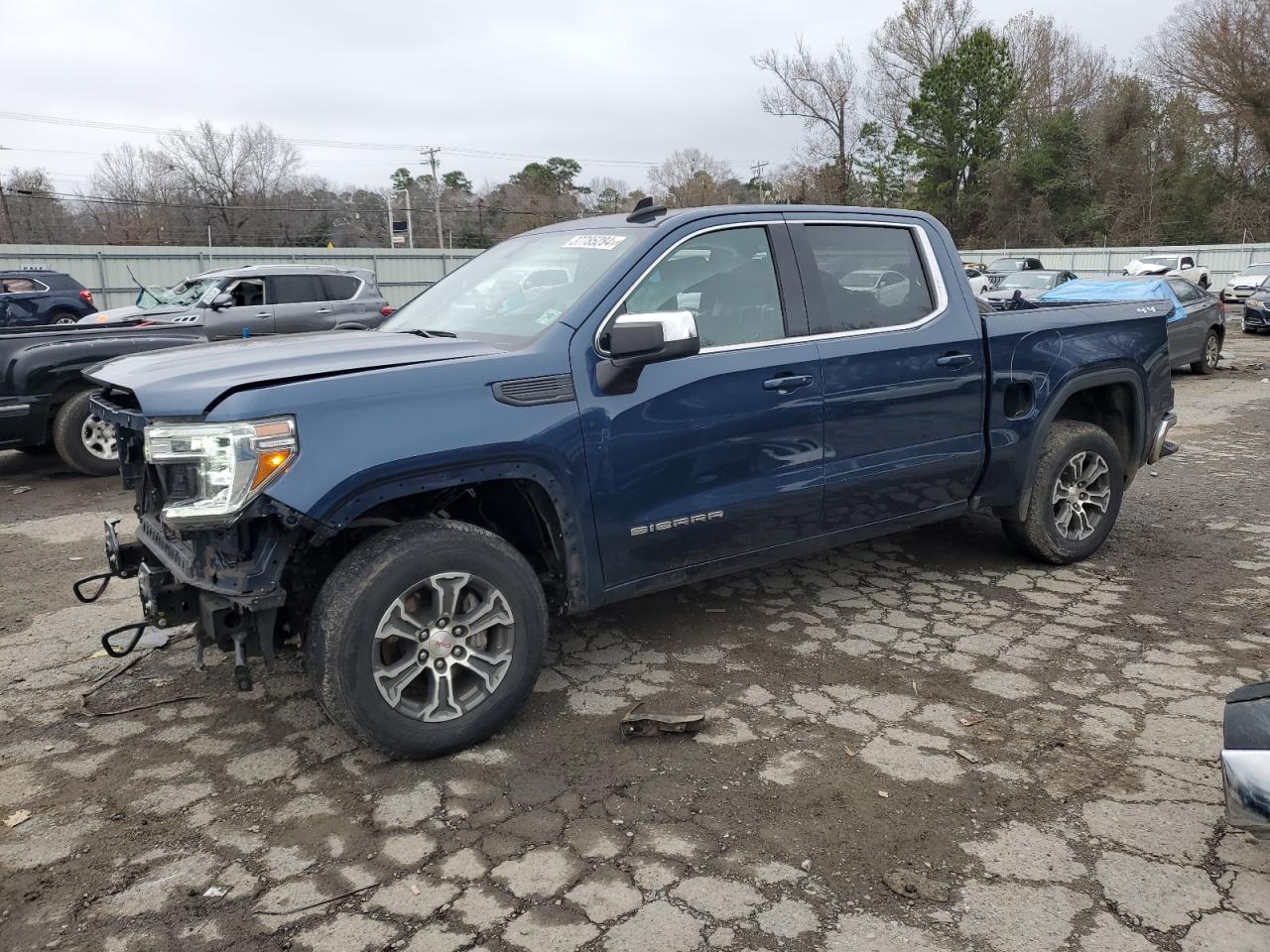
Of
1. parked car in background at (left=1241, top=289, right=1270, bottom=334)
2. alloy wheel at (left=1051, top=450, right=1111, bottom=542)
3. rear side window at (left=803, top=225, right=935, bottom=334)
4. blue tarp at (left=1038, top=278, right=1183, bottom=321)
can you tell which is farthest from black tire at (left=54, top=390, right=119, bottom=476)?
parked car in background at (left=1241, top=289, right=1270, bottom=334)

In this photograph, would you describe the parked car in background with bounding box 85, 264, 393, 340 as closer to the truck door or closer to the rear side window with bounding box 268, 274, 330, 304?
the rear side window with bounding box 268, 274, 330, 304

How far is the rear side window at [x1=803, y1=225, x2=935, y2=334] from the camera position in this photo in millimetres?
4336

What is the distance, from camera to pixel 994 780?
128 inches

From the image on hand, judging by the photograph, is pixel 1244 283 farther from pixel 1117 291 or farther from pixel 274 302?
pixel 274 302

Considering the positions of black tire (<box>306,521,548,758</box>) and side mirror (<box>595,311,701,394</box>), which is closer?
black tire (<box>306,521,548,758</box>)

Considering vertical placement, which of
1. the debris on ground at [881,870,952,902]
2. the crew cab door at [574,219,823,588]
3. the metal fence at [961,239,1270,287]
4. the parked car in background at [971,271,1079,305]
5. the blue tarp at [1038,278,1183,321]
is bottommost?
the debris on ground at [881,870,952,902]

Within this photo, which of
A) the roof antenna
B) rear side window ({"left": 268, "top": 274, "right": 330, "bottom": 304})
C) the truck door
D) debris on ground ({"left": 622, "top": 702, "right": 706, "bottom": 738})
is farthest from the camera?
rear side window ({"left": 268, "top": 274, "right": 330, "bottom": 304})

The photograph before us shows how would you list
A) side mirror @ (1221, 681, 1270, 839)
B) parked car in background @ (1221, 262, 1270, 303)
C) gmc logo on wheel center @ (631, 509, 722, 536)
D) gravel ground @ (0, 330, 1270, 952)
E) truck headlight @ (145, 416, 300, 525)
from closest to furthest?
side mirror @ (1221, 681, 1270, 839)
gravel ground @ (0, 330, 1270, 952)
truck headlight @ (145, 416, 300, 525)
gmc logo on wheel center @ (631, 509, 722, 536)
parked car in background @ (1221, 262, 1270, 303)

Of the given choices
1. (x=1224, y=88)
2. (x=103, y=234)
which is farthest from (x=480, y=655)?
(x=103, y=234)

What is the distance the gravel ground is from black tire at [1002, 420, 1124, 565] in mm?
305

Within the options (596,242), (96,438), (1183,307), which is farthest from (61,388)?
(1183,307)

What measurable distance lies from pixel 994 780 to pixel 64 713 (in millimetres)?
3589

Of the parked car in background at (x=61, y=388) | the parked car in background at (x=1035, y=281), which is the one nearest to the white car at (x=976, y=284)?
the parked car in background at (x=1035, y=281)

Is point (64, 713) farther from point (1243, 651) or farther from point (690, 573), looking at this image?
point (1243, 651)
